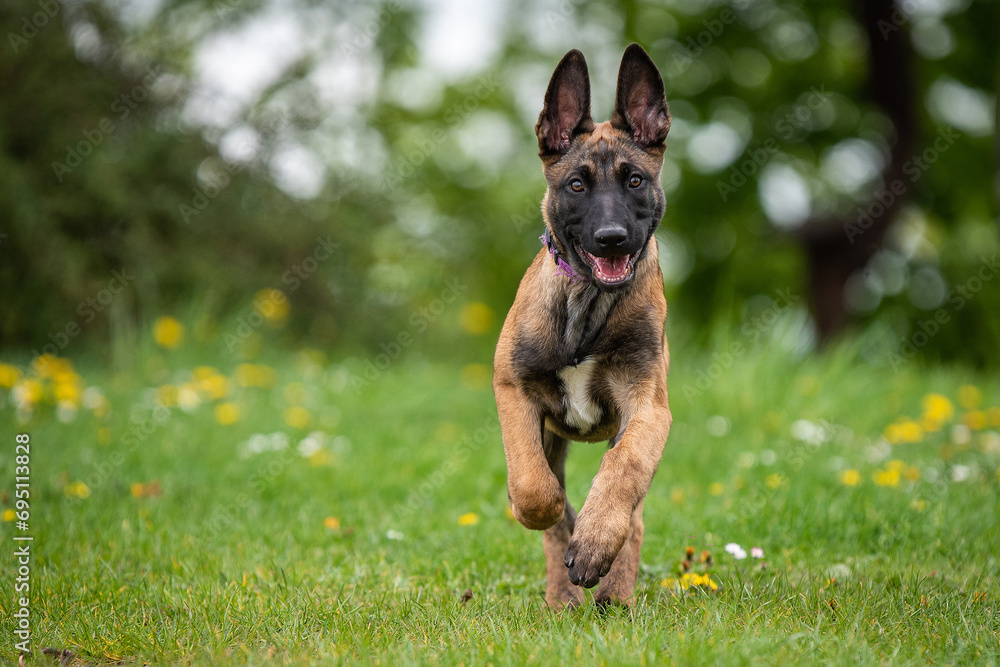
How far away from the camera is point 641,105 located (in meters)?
3.71

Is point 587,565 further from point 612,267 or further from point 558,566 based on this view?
point 612,267

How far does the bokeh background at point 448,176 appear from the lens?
30.2ft

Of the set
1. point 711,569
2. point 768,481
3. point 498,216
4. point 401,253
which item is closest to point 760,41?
point 498,216

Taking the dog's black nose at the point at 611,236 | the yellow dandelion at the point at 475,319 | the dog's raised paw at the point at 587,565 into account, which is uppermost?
the dog's black nose at the point at 611,236

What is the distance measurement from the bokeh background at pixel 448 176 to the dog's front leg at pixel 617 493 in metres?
5.18

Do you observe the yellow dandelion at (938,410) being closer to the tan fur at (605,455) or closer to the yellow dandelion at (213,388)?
the tan fur at (605,455)

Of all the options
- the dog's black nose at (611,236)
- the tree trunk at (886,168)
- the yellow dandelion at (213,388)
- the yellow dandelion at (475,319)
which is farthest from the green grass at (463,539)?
the tree trunk at (886,168)

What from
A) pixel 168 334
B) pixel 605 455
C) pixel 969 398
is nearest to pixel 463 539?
pixel 605 455

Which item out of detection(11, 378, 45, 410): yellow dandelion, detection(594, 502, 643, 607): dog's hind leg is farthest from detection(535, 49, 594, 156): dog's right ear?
detection(11, 378, 45, 410): yellow dandelion

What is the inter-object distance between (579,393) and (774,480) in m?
2.32

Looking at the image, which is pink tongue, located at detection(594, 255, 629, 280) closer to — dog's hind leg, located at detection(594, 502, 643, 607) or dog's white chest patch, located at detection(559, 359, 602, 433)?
dog's white chest patch, located at detection(559, 359, 602, 433)

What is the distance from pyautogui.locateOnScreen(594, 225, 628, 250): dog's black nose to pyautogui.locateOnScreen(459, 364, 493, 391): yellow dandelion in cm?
591

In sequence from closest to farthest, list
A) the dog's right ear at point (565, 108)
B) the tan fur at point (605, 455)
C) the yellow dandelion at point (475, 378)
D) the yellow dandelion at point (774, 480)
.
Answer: the tan fur at point (605, 455) → the dog's right ear at point (565, 108) → the yellow dandelion at point (774, 480) → the yellow dandelion at point (475, 378)

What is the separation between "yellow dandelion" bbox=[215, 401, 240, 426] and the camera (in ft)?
21.9
